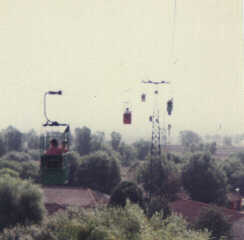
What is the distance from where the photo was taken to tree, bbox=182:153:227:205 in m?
55.4

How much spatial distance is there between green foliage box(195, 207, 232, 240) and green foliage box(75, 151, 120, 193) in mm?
30529

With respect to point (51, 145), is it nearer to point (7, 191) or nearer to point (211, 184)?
point (7, 191)

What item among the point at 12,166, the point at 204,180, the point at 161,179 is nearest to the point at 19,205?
the point at 12,166

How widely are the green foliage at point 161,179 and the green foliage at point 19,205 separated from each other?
20450mm

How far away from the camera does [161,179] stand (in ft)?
185

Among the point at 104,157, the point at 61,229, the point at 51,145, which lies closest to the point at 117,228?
the point at 61,229

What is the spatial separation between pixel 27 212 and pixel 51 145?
2327 centimetres

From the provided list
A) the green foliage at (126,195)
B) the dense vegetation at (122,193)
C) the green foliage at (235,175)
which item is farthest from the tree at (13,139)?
the green foliage at (126,195)

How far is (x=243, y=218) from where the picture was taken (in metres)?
36.1

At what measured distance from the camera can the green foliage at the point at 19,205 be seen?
36.0 meters

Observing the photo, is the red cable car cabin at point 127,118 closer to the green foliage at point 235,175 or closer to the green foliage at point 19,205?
the green foliage at point 19,205

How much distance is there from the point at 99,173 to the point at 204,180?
1895 centimetres

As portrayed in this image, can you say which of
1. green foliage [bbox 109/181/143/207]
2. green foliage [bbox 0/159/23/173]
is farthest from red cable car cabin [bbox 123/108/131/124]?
green foliage [bbox 0/159/23/173]

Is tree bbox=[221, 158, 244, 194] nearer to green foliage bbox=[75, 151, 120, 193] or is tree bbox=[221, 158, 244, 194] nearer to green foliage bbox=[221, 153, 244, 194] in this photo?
green foliage bbox=[221, 153, 244, 194]
